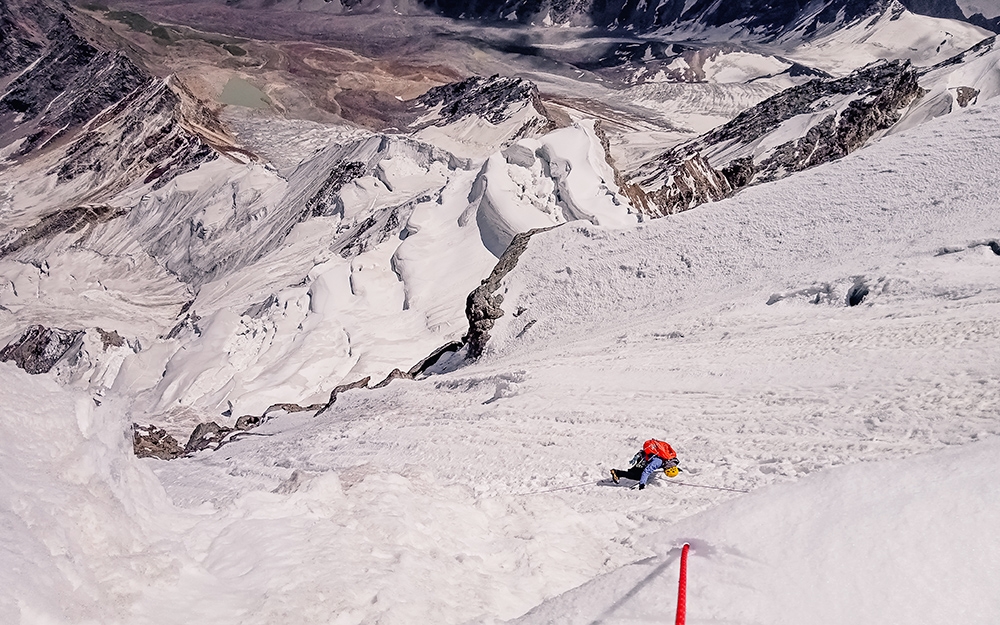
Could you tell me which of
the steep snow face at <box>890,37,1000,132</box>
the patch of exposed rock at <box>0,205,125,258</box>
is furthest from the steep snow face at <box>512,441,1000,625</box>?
the patch of exposed rock at <box>0,205,125,258</box>

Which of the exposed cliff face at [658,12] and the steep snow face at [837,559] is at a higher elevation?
the exposed cliff face at [658,12]

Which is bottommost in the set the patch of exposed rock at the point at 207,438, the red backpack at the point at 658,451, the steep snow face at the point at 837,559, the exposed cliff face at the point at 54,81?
the patch of exposed rock at the point at 207,438

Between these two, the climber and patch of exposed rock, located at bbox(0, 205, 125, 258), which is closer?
the climber

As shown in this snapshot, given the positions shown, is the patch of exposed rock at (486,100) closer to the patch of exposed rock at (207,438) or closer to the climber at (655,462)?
the patch of exposed rock at (207,438)

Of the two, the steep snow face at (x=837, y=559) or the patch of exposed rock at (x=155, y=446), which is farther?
the patch of exposed rock at (x=155, y=446)

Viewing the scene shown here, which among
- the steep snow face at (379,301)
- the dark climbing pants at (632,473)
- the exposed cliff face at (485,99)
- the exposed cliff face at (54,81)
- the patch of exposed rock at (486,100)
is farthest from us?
the exposed cliff face at (54,81)

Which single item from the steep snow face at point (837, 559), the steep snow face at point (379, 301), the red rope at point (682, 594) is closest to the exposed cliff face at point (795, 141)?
the steep snow face at point (379, 301)

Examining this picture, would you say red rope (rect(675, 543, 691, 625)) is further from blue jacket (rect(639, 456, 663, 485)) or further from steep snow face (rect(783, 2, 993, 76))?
steep snow face (rect(783, 2, 993, 76))

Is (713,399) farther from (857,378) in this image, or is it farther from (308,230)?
(308,230)
